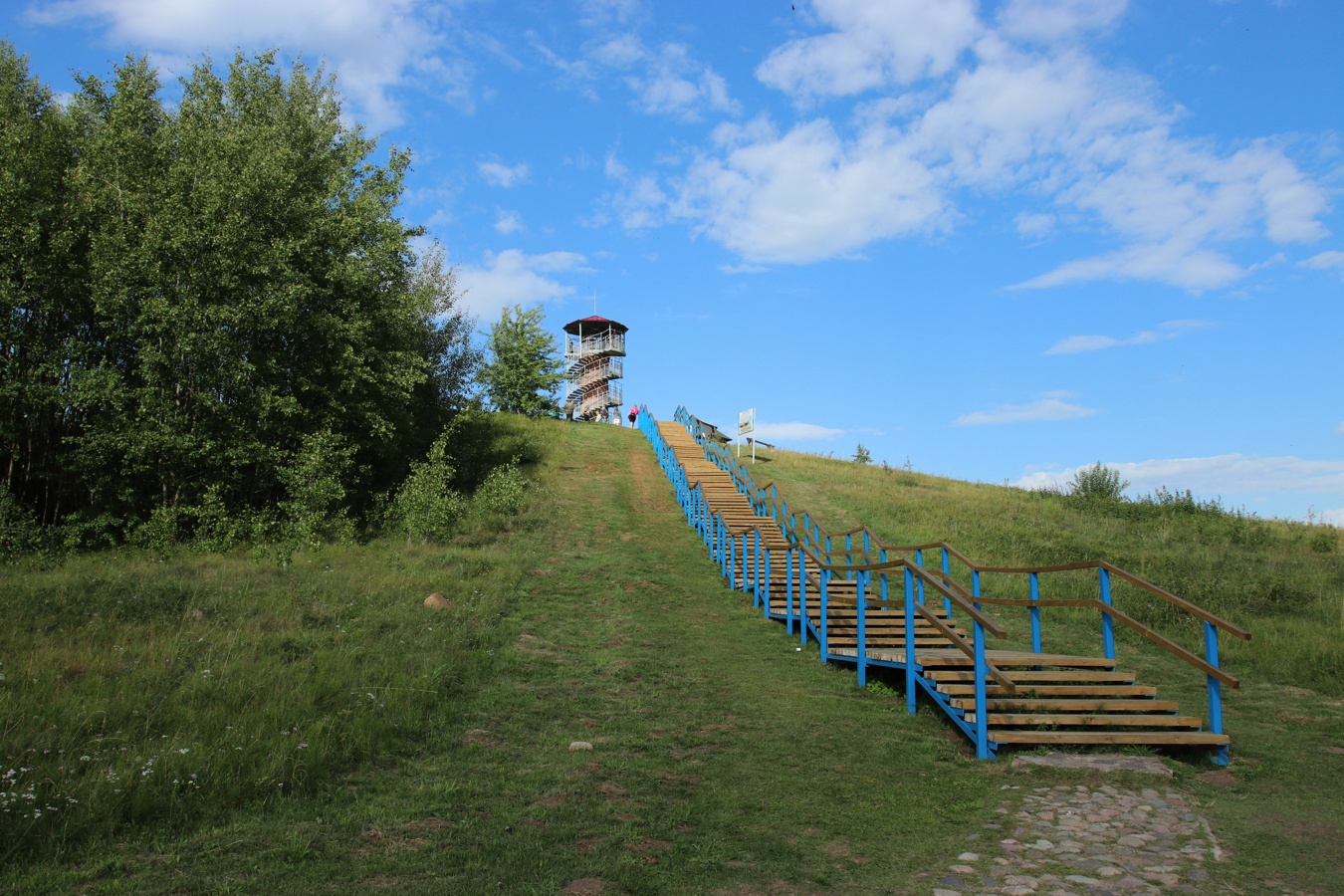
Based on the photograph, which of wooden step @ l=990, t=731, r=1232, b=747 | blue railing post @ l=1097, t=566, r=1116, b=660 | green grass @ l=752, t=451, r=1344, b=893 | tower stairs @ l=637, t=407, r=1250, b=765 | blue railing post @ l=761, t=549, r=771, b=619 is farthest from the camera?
blue railing post @ l=761, t=549, r=771, b=619

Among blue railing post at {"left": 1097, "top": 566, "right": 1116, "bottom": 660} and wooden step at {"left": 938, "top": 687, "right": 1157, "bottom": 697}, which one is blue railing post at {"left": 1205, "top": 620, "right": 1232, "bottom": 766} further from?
blue railing post at {"left": 1097, "top": 566, "right": 1116, "bottom": 660}

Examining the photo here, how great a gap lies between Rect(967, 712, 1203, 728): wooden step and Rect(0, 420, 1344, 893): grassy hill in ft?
1.33

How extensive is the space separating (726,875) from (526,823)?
1.45 meters

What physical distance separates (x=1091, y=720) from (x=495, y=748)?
515 centimetres

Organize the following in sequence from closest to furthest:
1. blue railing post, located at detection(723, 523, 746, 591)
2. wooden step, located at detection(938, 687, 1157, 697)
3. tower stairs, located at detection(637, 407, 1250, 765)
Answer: tower stairs, located at detection(637, 407, 1250, 765) < wooden step, located at detection(938, 687, 1157, 697) < blue railing post, located at detection(723, 523, 746, 591)

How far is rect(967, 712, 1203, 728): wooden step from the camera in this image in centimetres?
685

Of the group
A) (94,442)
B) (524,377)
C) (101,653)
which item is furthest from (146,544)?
(524,377)

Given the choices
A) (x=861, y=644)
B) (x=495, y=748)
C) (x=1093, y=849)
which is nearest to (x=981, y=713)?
(x=1093, y=849)

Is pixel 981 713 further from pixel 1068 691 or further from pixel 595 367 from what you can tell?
pixel 595 367

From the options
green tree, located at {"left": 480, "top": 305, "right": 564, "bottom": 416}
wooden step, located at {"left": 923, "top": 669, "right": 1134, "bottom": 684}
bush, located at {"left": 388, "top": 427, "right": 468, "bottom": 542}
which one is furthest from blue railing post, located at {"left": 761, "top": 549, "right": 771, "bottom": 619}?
green tree, located at {"left": 480, "top": 305, "right": 564, "bottom": 416}

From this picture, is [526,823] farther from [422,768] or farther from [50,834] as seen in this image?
[50,834]

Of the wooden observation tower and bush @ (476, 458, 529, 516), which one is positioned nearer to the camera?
bush @ (476, 458, 529, 516)

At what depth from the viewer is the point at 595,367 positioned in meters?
53.5

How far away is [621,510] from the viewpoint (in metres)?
22.9
